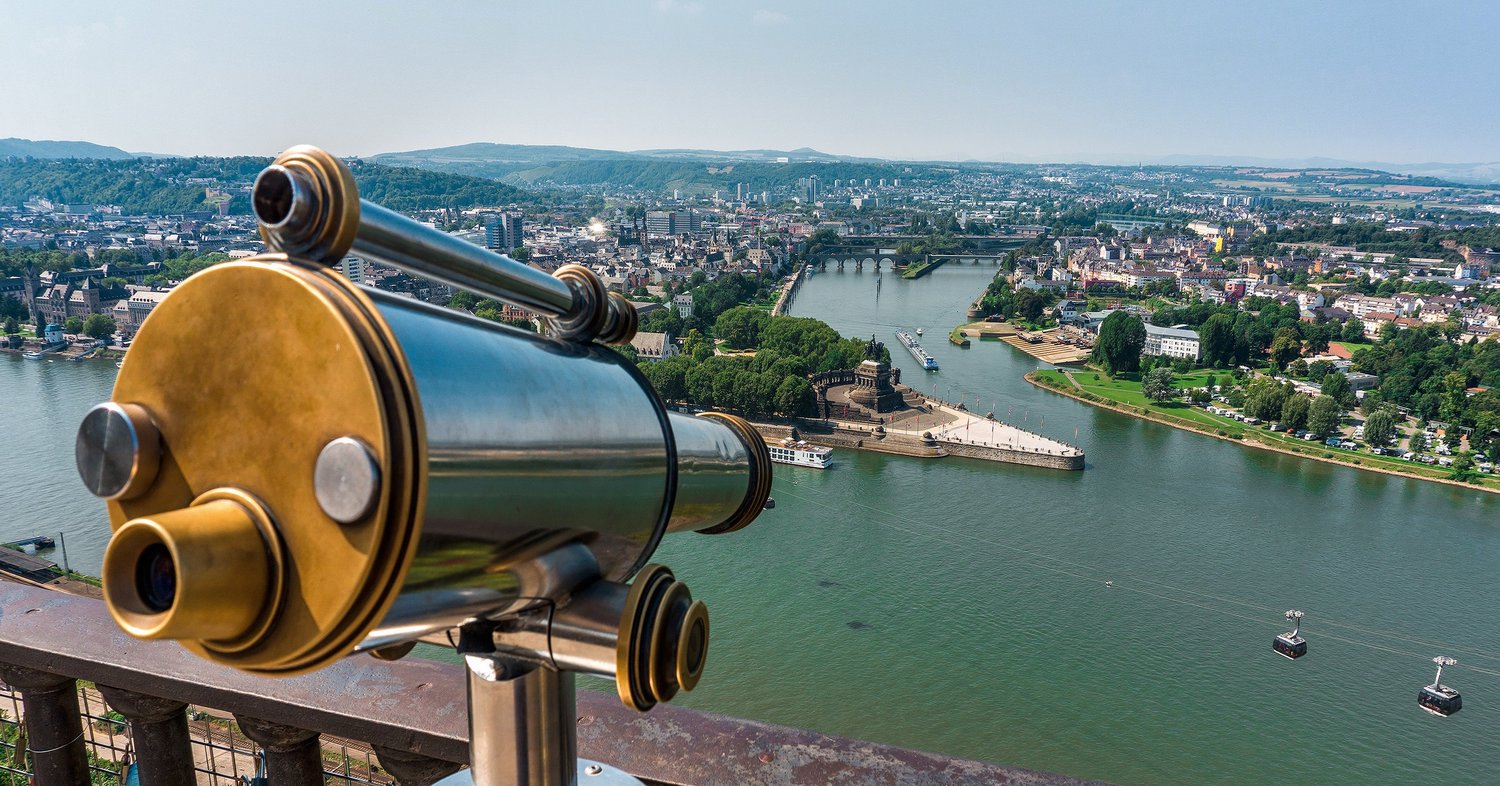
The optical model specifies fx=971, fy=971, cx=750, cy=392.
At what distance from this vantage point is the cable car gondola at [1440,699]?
5.03 meters

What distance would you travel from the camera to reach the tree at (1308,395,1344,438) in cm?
1098

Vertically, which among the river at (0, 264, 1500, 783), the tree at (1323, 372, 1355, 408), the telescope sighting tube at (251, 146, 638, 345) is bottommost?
the river at (0, 264, 1500, 783)

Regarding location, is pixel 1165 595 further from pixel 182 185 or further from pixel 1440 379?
pixel 182 185

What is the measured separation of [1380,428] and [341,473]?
12636 millimetres

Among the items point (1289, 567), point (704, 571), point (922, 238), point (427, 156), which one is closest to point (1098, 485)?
point (1289, 567)

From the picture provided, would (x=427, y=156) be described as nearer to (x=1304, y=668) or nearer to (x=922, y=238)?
(x=922, y=238)

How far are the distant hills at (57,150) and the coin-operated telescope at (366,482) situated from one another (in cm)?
9135

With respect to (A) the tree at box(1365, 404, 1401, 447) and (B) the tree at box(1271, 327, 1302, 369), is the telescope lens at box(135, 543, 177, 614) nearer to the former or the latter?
(A) the tree at box(1365, 404, 1401, 447)

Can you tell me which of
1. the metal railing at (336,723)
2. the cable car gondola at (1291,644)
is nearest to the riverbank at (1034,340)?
the cable car gondola at (1291,644)

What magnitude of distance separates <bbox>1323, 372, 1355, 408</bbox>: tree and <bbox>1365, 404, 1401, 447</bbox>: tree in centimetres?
143

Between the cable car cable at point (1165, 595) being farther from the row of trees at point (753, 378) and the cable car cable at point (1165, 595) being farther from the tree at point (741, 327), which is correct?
the tree at point (741, 327)

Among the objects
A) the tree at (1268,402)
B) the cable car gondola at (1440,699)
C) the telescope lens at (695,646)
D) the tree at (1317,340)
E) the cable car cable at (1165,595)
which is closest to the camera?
the telescope lens at (695,646)

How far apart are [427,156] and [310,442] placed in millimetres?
107512

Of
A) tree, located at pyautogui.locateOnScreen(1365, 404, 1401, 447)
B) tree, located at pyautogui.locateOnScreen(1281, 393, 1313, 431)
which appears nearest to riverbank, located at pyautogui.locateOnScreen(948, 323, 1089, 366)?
tree, located at pyautogui.locateOnScreen(1281, 393, 1313, 431)
